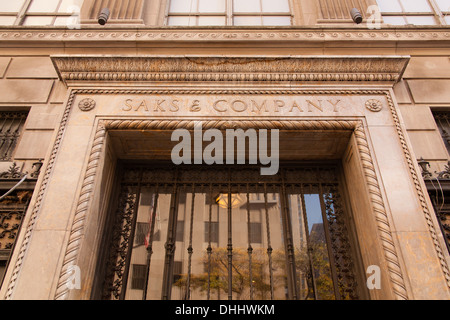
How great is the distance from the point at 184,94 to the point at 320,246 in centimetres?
389

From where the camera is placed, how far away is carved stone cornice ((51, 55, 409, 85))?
677 cm

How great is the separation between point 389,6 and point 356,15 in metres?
2.09

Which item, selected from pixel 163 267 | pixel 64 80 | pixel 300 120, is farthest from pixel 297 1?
pixel 163 267

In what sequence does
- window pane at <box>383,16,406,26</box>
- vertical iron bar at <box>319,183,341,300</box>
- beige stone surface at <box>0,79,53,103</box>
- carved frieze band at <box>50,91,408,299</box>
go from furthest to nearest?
window pane at <box>383,16,406,26</box>, beige stone surface at <box>0,79,53,103</box>, vertical iron bar at <box>319,183,341,300</box>, carved frieze band at <box>50,91,408,299</box>

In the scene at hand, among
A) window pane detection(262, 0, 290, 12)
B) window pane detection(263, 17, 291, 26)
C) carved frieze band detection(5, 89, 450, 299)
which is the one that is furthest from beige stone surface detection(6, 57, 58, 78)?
window pane detection(262, 0, 290, 12)

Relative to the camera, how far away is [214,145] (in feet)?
22.0

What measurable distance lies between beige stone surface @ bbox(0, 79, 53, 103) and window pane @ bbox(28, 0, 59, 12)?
3.15 meters

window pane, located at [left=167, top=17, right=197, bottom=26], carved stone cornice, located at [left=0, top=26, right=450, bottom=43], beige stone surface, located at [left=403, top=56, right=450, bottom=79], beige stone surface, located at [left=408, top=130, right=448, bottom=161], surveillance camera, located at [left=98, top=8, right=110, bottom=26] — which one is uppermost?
window pane, located at [left=167, top=17, right=197, bottom=26]

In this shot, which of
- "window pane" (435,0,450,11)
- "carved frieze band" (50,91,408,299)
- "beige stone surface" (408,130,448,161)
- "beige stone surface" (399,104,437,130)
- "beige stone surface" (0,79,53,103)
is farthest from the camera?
"window pane" (435,0,450,11)

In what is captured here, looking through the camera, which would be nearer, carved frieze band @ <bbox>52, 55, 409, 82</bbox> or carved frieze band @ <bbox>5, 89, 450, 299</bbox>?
carved frieze band @ <bbox>5, 89, 450, 299</bbox>

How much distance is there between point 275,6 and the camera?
9.61 m

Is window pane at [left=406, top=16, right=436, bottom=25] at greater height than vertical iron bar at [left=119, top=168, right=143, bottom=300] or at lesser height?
greater

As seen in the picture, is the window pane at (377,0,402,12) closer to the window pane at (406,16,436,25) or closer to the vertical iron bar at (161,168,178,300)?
the window pane at (406,16,436,25)

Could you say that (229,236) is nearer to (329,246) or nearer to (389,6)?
(329,246)
